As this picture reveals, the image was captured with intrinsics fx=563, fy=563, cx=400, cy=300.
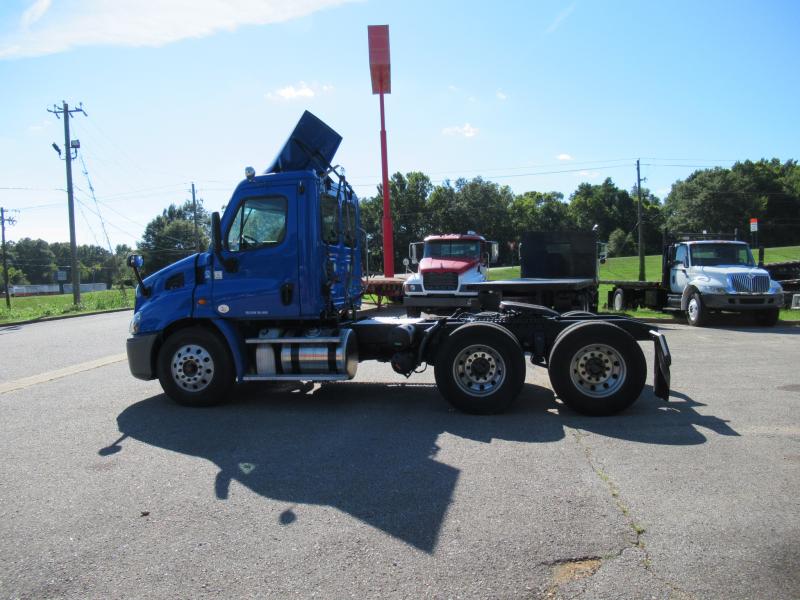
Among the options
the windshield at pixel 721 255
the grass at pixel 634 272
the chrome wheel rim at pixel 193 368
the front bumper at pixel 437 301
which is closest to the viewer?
the chrome wheel rim at pixel 193 368

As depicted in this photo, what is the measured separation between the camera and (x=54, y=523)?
385 cm

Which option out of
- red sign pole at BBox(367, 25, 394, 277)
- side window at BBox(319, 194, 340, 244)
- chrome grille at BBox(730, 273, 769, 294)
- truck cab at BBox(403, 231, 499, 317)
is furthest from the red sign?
side window at BBox(319, 194, 340, 244)

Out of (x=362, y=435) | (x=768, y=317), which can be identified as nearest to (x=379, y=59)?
(x=768, y=317)

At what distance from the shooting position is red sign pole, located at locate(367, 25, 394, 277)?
25.7m

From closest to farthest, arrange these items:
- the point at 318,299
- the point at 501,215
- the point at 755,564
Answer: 1. the point at 755,564
2. the point at 318,299
3. the point at 501,215

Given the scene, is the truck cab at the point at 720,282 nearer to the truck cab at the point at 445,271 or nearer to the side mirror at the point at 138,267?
the truck cab at the point at 445,271

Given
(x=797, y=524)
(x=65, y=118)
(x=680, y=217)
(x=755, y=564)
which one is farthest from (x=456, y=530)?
(x=680, y=217)

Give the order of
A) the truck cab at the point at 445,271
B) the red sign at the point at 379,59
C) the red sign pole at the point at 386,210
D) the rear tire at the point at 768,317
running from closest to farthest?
the rear tire at the point at 768,317
the truck cab at the point at 445,271
the red sign at the point at 379,59
the red sign pole at the point at 386,210

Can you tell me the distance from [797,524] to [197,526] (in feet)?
12.9

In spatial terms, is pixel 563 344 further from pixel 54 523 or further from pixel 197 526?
pixel 54 523

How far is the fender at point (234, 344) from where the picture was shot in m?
6.93

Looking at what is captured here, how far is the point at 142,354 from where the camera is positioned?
7121 millimetres

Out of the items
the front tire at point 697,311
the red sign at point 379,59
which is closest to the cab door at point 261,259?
the front tire at point 697,311

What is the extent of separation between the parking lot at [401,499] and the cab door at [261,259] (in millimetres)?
1300
